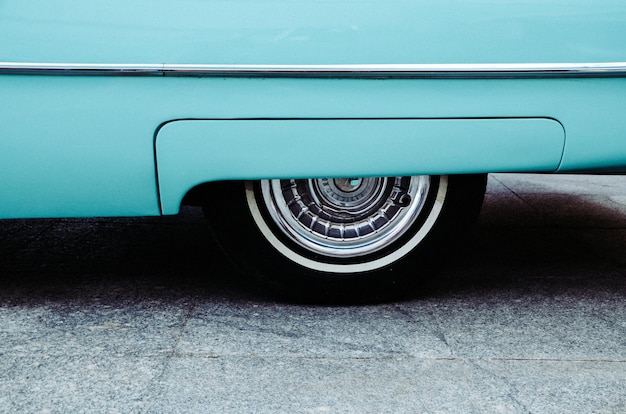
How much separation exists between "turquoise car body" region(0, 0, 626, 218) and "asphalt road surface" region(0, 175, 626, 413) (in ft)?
1.42

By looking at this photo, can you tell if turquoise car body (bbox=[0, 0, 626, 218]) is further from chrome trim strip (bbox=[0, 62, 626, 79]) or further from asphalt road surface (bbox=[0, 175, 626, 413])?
asphalt road surface (bbox=[0, 175, 626, 413])

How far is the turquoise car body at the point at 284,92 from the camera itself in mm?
2432

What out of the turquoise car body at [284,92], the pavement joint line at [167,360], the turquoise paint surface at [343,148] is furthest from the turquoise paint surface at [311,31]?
the pavement joint line at [167,360]

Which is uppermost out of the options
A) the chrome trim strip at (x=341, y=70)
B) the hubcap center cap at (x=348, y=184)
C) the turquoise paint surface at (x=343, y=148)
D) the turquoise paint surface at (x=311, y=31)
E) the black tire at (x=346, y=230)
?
the turquoise paint surface at (x=311, y=31)

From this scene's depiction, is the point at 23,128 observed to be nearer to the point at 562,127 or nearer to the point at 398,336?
the point at 398,336

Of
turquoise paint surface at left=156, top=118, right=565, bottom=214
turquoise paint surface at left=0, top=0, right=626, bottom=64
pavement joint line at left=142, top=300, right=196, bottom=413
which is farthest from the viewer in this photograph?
turquoise paint surface at left=156, top=118, right=565, bottom=214

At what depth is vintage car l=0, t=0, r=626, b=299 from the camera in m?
2.43

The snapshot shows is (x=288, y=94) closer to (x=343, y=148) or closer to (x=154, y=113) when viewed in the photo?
(x=343, y=148)

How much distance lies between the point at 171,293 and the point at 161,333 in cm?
36

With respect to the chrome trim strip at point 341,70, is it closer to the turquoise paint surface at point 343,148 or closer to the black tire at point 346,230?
the turquoise paint surface at point 343,148

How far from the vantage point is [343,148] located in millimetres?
2553

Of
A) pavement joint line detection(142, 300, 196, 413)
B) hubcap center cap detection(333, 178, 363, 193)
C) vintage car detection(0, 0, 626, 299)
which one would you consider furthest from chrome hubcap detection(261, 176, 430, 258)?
pavement joint line detection(142, 300, 196, 413)

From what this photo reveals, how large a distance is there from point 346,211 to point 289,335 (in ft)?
1.67

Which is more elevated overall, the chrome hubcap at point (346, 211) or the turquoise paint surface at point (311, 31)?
the turquoise paint surface at point (311, 31)
